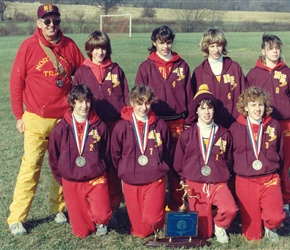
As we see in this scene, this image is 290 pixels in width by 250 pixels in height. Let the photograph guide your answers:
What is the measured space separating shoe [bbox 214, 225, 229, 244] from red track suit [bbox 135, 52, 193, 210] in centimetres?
74

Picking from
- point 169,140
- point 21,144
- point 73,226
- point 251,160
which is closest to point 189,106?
point 169,140

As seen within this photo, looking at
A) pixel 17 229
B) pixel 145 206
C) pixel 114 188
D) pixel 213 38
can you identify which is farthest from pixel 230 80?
pixel 17 229

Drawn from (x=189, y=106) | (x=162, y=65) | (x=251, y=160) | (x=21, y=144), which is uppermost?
(x=162, y=65)

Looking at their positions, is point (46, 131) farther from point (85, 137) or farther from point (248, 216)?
point (248, 216)

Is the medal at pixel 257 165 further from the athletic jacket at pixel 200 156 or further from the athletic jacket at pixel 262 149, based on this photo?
the athletic jacket at pixel 200 156

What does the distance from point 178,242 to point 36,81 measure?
6.71 ft

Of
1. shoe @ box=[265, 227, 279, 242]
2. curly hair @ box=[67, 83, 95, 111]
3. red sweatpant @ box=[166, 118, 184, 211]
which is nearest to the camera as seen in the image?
curly hair @ box=[67, 83, 95, 111]

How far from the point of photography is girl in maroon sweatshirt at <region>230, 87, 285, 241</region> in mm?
4789

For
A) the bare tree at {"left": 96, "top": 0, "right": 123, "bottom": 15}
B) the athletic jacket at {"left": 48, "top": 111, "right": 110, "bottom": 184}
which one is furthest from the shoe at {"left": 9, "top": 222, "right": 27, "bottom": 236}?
the bare tree at {"left": 96, "top": 0, "right": 123, "bottom": 15}

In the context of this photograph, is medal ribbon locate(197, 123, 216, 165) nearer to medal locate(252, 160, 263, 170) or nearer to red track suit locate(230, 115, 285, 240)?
red track suit locate(230, 115, 285, 240)

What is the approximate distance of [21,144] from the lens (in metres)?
8.59

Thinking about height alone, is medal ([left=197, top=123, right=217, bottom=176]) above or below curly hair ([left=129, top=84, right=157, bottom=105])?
below

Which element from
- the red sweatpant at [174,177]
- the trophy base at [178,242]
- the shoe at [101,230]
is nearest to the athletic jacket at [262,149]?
the red sweatpant at [174,177]

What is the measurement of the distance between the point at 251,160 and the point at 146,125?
1.06 meters
